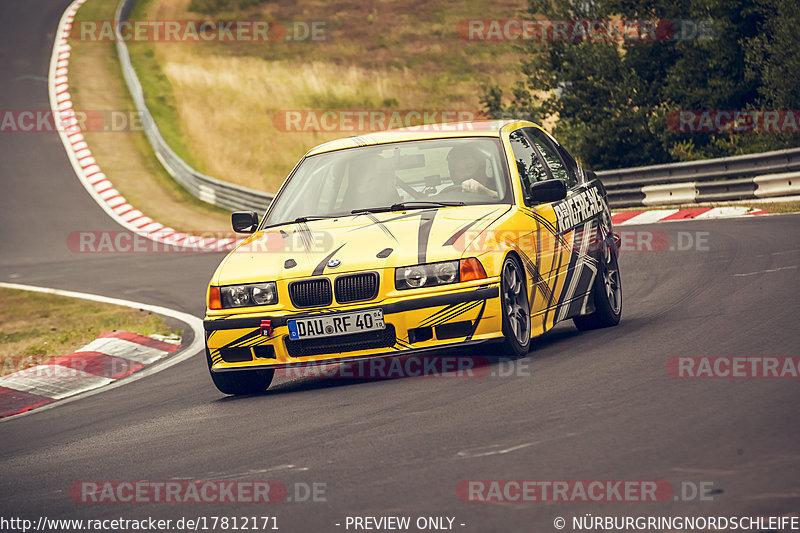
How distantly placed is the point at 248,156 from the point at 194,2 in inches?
909

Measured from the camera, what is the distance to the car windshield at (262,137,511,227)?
8.40 metres

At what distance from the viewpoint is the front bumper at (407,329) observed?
728cm

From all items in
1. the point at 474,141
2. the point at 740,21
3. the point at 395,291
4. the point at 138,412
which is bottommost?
the point at 138,412

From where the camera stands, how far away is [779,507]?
13.2 ft

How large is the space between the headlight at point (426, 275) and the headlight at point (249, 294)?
825 millimetres

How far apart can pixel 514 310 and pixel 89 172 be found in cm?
2635

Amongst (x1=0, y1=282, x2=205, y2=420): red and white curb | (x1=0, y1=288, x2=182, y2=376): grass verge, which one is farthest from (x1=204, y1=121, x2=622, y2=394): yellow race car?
(x1=0, y1=288, x2=182, y2=376): grass verge

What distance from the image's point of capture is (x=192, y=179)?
99.7 ft

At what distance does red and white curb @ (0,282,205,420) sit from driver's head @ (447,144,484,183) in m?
3.24

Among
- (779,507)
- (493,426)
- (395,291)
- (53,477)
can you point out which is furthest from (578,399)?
(53,477)

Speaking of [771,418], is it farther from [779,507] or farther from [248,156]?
[248,156]

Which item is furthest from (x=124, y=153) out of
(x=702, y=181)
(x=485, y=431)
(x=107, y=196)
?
(x=485, y=431)

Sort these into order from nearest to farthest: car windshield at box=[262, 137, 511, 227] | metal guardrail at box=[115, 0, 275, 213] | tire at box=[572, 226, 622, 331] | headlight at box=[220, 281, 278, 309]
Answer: headlight at box=[220, 281, 278, 309] → car windshield at box=[262, 137, 511, 227] → tire at box=[572, 226, 622, 331] → metal guardrail at box=[115, 0, 275, 213]

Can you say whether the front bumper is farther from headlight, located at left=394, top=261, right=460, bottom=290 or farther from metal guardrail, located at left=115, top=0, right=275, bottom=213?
metal guardrail, located at left=115, top=0, right=275, bottom=213
